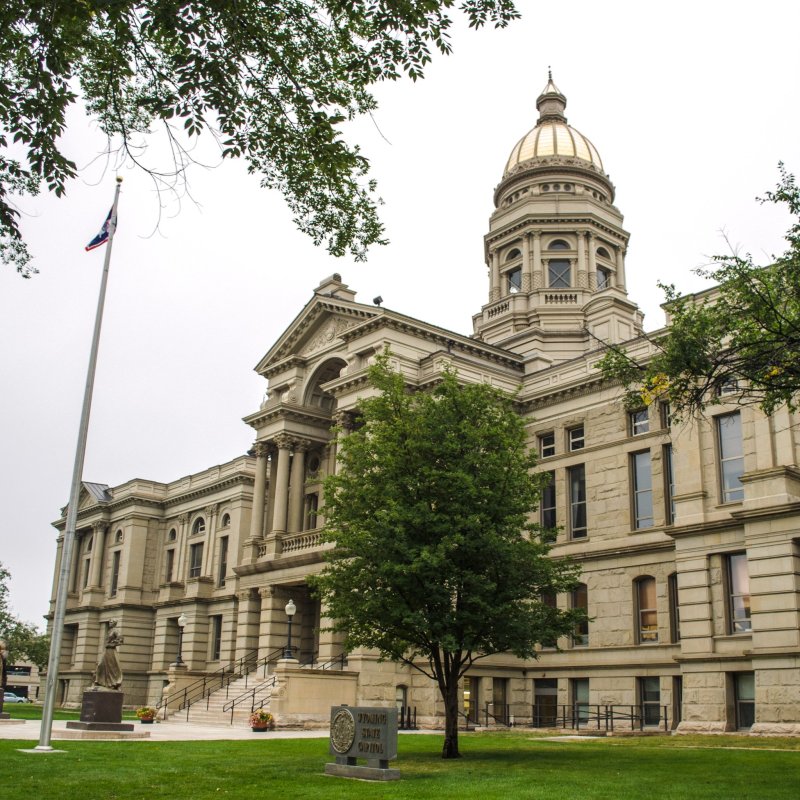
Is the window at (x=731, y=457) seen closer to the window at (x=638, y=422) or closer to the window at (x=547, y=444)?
the window at (x=638, y=422)

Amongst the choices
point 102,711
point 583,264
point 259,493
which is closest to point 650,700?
point 102,711

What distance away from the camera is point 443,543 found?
21312mm

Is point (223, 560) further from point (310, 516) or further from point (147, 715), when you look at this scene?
point (147, 715)

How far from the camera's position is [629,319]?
1973 inches

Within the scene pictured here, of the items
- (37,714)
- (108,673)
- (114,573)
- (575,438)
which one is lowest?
(37,714)

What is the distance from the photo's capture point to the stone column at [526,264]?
187ft

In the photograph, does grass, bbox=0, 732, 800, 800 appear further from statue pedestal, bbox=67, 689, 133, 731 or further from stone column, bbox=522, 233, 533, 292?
stone column, bbox=522, 233, 533, 292

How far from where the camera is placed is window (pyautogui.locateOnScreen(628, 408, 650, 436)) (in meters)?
37.8

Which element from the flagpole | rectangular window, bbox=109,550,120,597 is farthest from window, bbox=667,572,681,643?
rectangular window, bbox=109,550,120,597

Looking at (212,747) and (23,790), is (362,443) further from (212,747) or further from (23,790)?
(23,790)

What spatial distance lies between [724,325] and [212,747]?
53.5 feet

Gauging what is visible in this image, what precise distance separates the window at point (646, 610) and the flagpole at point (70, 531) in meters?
21.8

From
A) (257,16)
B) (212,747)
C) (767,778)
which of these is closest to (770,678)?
(767,778)

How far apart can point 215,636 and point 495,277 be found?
28.7 meters
